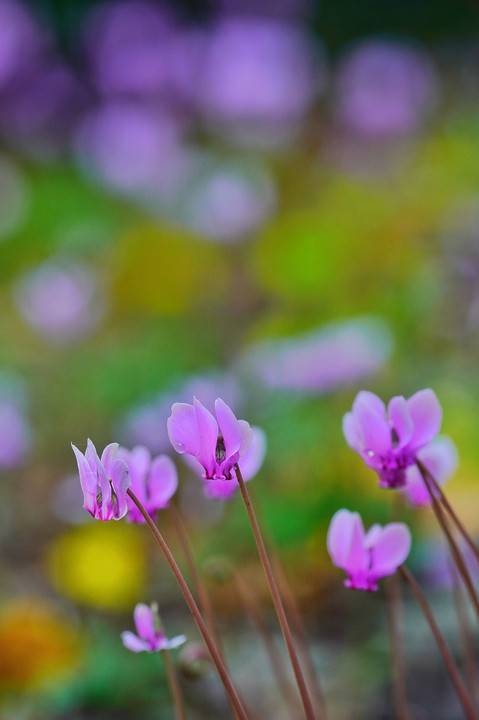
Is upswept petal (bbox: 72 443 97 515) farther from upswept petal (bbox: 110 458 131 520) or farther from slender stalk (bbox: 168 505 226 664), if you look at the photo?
slender stalk (bbox: 168 505 226 664)

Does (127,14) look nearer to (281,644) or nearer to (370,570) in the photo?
(281,644)

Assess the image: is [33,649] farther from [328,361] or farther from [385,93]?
[385,93]

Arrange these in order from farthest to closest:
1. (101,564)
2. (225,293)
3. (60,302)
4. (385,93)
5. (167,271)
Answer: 1. (385,93)
2. (167,271)
3. (225,293)
4. (60,302)
5. (101,564)

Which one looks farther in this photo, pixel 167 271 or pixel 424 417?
pixel 167 271

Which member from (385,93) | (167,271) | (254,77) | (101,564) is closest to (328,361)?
(101,564)

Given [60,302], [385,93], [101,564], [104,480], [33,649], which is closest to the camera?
[104,480]

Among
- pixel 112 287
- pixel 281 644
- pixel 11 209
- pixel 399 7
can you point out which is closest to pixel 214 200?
pixel 112 287

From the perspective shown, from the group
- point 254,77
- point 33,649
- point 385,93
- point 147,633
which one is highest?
point 254,77
